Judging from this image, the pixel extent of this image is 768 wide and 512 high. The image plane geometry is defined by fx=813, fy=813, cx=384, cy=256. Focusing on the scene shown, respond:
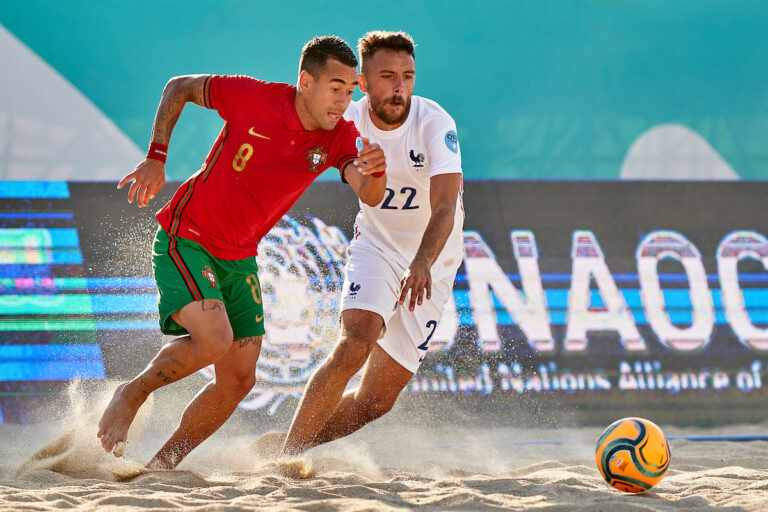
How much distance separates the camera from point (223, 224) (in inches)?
142

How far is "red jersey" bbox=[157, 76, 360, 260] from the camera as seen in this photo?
3.59m

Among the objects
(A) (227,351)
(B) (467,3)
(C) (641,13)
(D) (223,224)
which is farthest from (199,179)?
(C) (641,13)

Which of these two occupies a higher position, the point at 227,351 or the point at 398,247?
the point at 398,247

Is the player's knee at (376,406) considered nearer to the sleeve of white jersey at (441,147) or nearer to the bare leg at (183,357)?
the bare leg at (183,357)

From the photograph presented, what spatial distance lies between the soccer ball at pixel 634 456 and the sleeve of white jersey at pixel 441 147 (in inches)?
55.4

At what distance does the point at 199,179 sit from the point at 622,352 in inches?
139

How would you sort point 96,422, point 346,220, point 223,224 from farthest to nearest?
point 346,220
point 96,422
point 223,224

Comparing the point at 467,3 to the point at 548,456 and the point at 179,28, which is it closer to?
the point at 179,28

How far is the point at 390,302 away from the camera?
13.0ft

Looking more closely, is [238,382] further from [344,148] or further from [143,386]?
[344,148]

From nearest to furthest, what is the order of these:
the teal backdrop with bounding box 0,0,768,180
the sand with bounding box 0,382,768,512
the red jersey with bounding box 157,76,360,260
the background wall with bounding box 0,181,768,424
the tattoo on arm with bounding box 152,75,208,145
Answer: the sand with bounding box 0,382,768,512 < the red jersey with bounding box 157,76,360,260 < the tattoo on arm with bounding box 152,75,208,145 < the background wall with bounding box 0,181,768,424 < the teal backdrop with bounding box 0,0,768,180

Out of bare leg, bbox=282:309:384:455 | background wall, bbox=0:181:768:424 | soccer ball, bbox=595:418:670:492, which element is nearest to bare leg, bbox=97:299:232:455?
bare leg, bbox=282:309:384:455

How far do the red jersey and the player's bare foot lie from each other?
0.71 metres

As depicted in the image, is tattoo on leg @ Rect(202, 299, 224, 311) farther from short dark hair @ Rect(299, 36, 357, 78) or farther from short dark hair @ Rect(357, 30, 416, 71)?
short dark hair @ Rect(357, 30, 416, 71)
